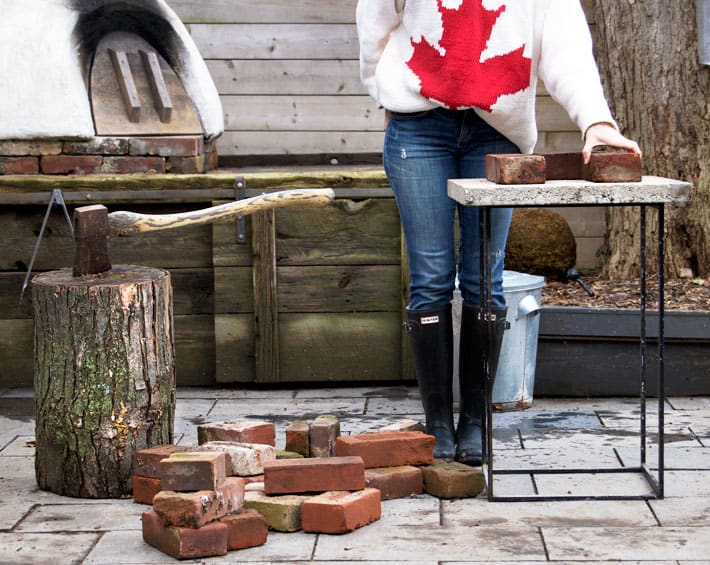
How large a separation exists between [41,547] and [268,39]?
3.21m

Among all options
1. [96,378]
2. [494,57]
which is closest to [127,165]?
[96,378]

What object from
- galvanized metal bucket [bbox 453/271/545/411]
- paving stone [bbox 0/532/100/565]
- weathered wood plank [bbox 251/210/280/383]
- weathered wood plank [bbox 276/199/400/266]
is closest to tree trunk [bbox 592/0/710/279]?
galvanized metal bucket [bbox 453/271/545/411]

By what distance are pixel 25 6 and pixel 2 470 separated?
2.03 m

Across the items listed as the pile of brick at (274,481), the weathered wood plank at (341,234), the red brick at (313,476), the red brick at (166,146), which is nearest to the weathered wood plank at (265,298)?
the weathered wood plank at (341,234)

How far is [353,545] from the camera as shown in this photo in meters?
3.00

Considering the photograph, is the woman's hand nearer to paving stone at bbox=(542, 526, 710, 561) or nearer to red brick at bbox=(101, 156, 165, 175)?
paving stone at bbox=(542, 526, 710, 561)

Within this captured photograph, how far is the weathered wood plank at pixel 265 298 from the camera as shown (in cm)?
471

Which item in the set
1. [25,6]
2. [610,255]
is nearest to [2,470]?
[25,6]

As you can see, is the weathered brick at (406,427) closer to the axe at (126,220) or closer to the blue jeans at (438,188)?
the blue jeans at (438,188)

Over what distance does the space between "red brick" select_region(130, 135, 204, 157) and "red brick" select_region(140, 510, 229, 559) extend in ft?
6.98

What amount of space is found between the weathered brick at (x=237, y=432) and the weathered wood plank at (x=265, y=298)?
3.72ft

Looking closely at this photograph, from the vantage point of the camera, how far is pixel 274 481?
10.4 feet

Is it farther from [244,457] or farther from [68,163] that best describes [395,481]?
[68,163]

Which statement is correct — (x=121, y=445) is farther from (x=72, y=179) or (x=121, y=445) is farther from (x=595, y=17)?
(x=595, y=17)
